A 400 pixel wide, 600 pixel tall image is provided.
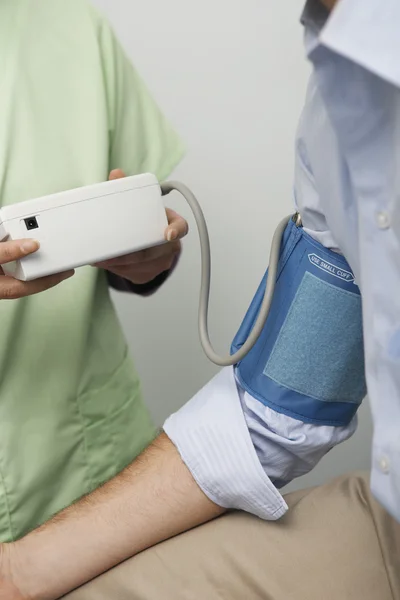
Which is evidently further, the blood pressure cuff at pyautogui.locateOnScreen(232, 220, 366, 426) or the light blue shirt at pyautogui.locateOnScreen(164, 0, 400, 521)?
the blood pressure cuff at pyautogui.locateOnScreen(232, 220, 366, 426)

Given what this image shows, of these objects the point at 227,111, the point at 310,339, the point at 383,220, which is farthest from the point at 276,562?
the point at 227,111

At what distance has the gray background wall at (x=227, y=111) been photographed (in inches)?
47.5

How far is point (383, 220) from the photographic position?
526 mm

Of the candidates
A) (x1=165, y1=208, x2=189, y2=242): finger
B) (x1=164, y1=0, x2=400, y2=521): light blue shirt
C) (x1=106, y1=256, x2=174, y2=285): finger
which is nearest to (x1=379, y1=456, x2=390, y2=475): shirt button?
(x1=164, y1=0, x2=400, y2=521): light blue shirt

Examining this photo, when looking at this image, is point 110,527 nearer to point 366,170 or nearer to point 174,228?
point 174,228

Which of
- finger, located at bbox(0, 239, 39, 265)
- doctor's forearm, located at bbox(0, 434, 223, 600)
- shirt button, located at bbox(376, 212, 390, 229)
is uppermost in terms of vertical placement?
shirt button, located at bbox(376, 212, 390, 229)

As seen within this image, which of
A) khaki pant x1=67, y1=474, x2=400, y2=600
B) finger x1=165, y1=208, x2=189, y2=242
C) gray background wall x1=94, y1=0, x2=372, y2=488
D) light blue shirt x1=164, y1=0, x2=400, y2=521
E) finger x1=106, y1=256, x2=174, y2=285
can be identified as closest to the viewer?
light blue shirt x1=164, y1=0, x2=400, y2=521

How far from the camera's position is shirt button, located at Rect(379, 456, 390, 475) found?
0.56 m

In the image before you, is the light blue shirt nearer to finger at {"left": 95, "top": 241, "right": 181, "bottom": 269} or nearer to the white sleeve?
the white sleeve

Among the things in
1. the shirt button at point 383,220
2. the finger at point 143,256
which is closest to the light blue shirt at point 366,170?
the shirt button at point 383,220

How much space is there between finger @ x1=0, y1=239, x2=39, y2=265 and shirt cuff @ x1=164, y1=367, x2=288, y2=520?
9.7 inches

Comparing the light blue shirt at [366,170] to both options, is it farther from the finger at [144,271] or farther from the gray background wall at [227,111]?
the gray background wall at [227,111]

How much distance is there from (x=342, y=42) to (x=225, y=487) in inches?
18.1

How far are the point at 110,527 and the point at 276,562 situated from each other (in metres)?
0.18
